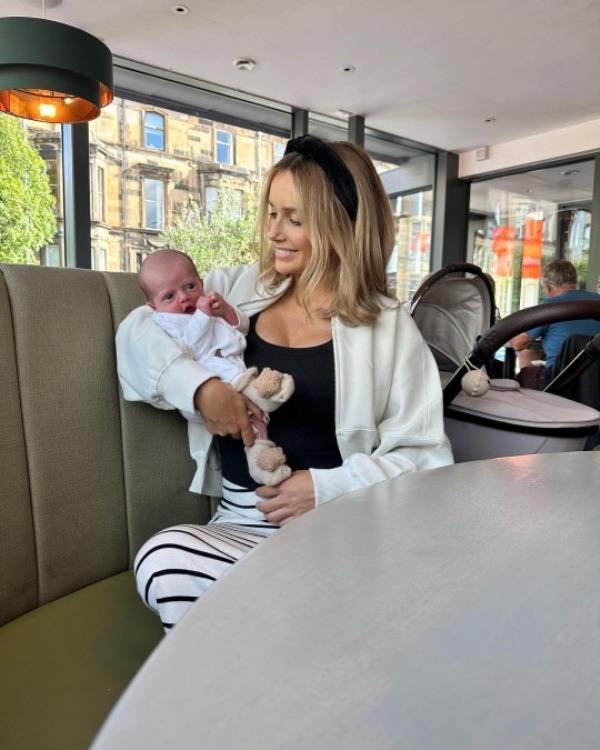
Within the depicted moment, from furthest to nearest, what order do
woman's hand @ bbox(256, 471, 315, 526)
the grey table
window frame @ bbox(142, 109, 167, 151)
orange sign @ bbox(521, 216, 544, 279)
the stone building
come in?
1. orange sign @ bbox(521, 216, 544, 279)
2. window frame @ bbox(142, 109, 167, 151)
3. the stone building
4. woman's hand @ bbox(256, 471, 315, 526)
5. the grey table

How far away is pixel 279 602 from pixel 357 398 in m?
0.87

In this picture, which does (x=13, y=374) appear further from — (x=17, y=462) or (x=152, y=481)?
(x=152, y=481)

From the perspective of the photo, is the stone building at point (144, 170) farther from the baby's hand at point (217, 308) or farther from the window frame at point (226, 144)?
the baby's hand at point (217, 308)

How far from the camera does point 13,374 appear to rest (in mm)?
998

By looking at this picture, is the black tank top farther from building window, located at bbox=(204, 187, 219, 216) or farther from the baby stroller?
building window, located at bbox=(204, 187, 219, 216)

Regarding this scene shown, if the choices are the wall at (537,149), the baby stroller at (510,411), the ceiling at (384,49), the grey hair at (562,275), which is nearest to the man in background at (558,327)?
the grey hair at (562,275)

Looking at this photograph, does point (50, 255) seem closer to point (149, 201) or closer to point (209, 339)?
point (149, 201)

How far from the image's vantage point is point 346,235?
1.33m

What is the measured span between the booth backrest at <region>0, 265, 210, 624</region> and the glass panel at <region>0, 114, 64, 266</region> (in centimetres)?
344

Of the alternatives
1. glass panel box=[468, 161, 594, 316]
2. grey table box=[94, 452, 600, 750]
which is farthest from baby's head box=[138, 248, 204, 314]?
glass panel box=[468, 161, 594, 316]

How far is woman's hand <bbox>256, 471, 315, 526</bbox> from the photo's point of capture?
111 cm

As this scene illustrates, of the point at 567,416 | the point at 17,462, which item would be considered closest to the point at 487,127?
the point at 567,416

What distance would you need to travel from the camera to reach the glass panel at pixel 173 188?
500cm

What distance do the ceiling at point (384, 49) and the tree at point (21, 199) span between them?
2.84 ft
